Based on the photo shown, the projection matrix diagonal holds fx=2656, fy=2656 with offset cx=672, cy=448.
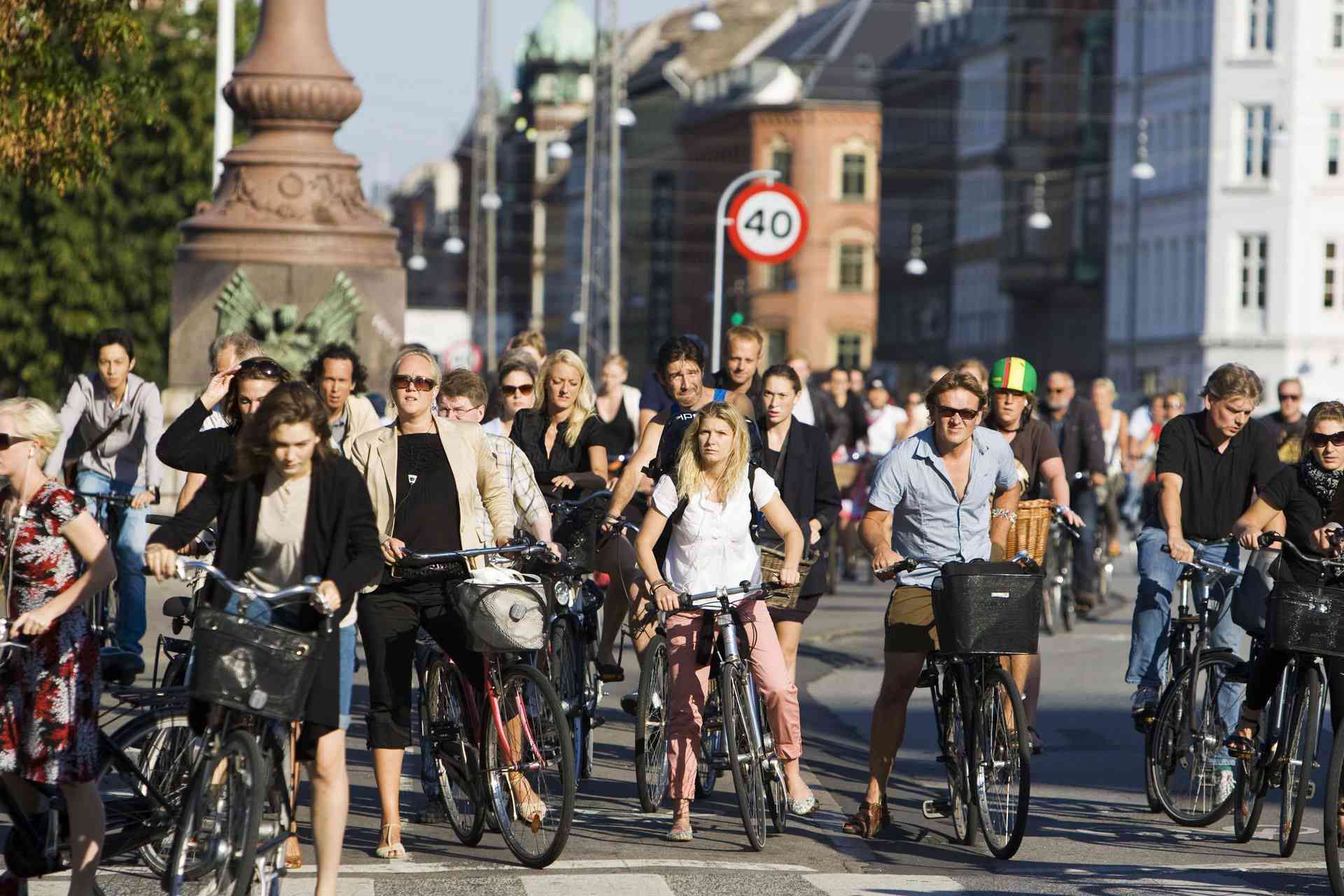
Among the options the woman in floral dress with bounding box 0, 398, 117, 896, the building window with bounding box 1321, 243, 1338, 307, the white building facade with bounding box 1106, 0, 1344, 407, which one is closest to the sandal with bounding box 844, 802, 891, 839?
the woman in floral dress with bounding box 0, 398, 117, 896

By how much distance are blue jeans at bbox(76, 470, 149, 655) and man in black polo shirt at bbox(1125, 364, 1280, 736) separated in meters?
5.55

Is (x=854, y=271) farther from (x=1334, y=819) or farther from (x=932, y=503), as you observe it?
(x=1334, y=819)

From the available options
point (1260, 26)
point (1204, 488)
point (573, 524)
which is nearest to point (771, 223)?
point (573, 524)

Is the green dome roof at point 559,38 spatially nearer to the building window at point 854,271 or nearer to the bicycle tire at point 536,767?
the building window at point 854,271

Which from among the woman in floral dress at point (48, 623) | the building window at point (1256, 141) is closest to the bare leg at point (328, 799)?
the woman in floral dress at point (48, 623)

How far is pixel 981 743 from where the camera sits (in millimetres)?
9383

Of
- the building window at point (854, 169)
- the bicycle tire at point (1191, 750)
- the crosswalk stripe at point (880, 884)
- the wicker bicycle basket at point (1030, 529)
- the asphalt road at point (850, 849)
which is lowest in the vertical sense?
the asphalt road at point (850, 849)

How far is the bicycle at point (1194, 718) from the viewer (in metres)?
9.99

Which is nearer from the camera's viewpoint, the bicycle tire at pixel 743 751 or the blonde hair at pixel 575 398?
the bicycle tire at pixel 743 751

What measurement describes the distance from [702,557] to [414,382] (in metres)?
1.25

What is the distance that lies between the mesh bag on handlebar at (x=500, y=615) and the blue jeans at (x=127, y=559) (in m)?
5.30

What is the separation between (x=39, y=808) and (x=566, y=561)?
119 inches

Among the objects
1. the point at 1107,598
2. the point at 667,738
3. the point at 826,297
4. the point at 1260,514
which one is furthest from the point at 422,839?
the point at 826,297

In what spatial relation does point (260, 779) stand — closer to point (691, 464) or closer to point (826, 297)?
point (691, 464)
